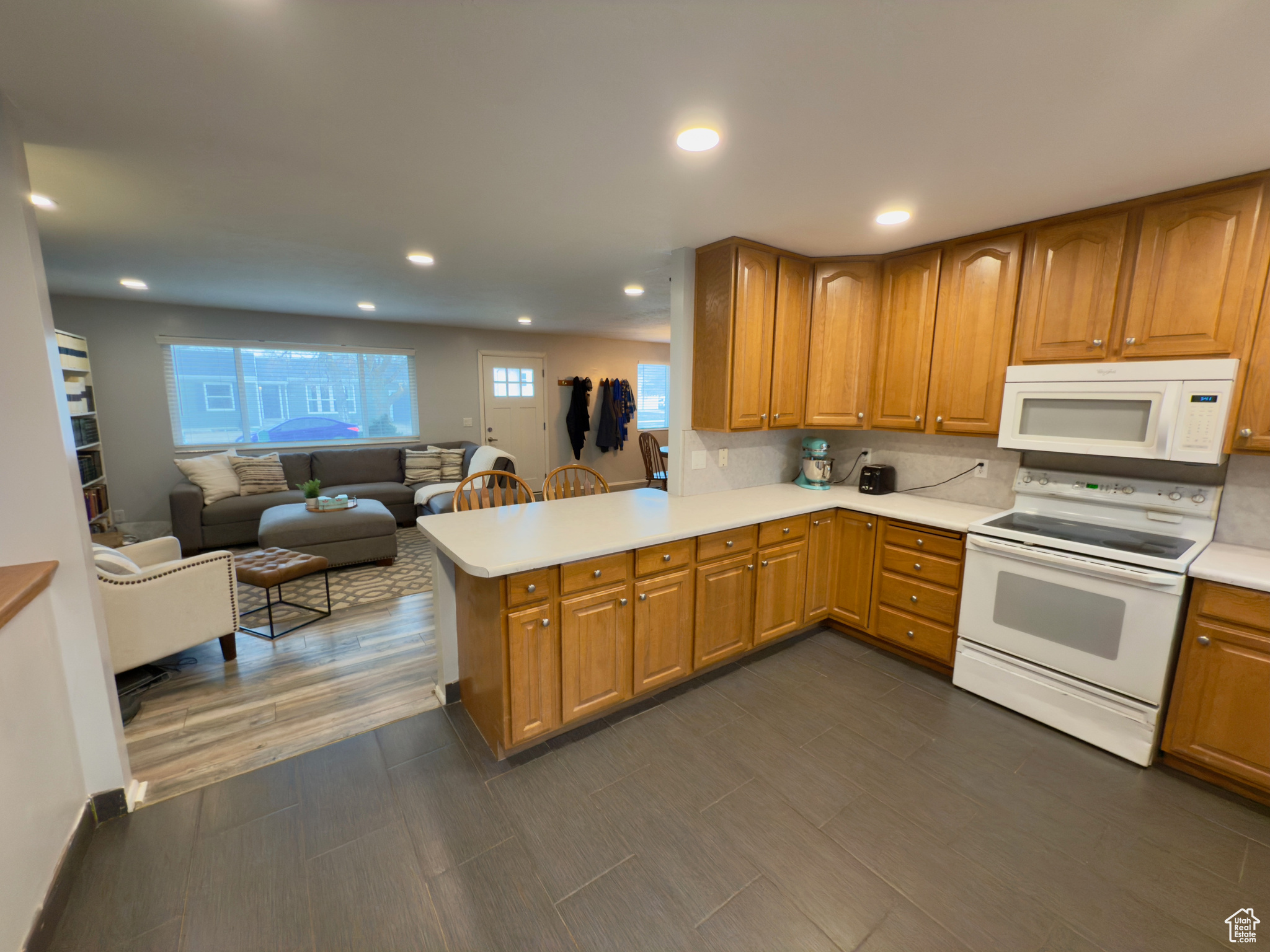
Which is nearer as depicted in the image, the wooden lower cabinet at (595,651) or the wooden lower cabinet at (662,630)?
the wooden lower cabinet at (595,651)

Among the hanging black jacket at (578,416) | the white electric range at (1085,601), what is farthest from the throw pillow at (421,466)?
the white electric range at (1085,601)

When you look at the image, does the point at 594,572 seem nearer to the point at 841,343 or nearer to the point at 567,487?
the point at 567,487

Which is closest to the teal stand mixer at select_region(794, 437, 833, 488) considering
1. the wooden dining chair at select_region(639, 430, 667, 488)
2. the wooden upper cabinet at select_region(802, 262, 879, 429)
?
the wooden upper cabinet at select_region(802, 262, 879, 429)

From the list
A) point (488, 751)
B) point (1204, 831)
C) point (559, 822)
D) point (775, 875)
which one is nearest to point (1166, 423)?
point (1204, 831)

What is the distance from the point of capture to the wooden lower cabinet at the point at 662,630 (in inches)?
89.4

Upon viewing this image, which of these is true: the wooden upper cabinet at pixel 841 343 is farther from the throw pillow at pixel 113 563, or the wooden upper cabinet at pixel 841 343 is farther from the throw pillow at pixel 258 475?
the throw pillow at pixel 258 475

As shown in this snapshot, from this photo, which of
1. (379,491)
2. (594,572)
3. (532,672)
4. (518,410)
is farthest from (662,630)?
(518,410)

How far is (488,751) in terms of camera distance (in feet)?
6.89

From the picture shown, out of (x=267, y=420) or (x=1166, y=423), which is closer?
(x=1166, y=423)

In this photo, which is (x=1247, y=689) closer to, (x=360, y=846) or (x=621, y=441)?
(x=360, y=846)

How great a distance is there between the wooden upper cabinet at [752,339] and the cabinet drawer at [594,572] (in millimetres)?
1079

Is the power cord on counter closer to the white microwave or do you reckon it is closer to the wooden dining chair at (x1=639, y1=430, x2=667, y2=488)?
the white microwave

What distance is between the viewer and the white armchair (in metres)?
2.29

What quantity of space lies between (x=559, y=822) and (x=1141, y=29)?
8.81 ft
